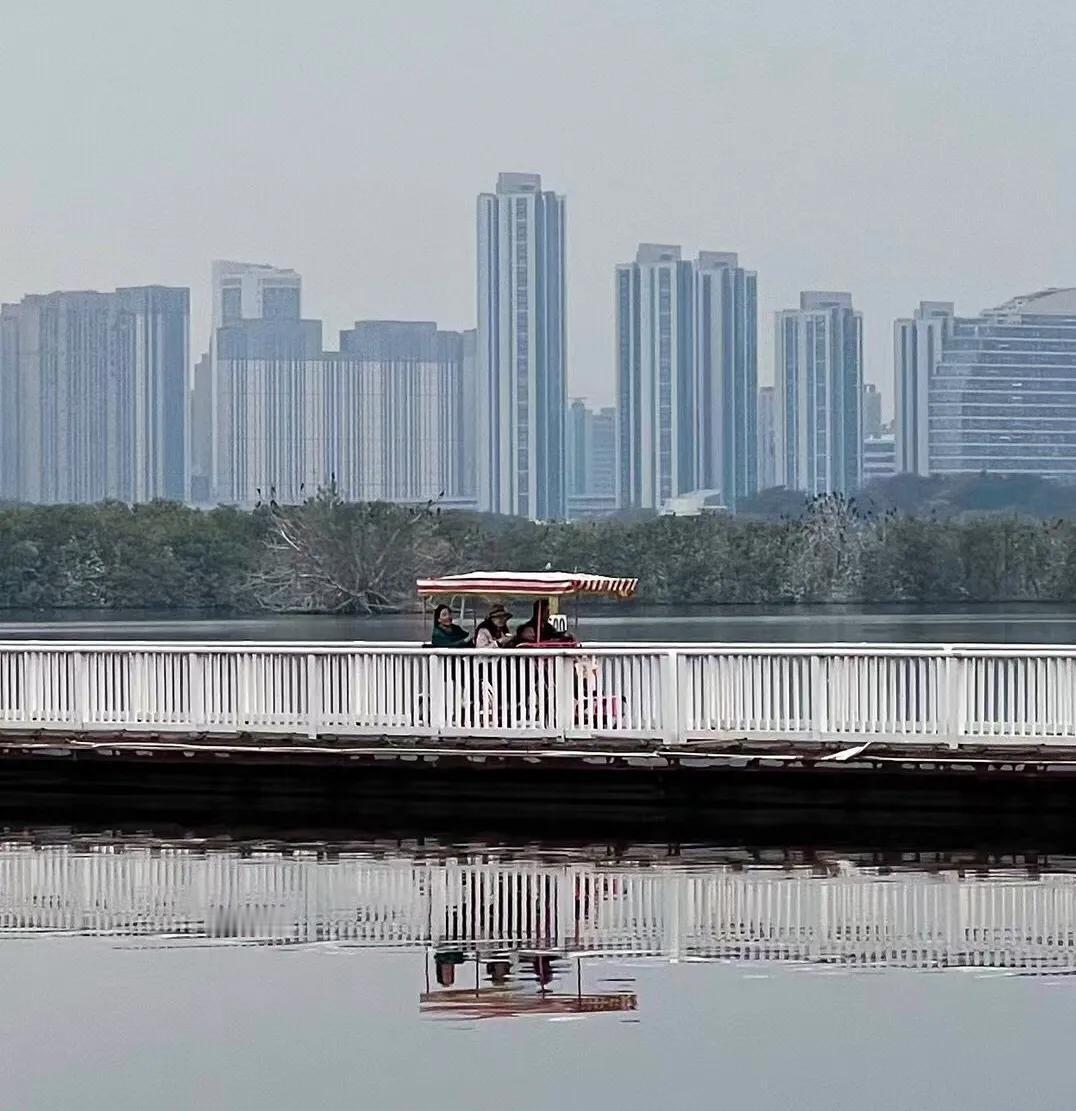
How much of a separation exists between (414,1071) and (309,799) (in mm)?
11214

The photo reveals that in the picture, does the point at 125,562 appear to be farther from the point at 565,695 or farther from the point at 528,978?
the point at 528,978

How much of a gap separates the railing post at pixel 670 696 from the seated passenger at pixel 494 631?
5.59ft

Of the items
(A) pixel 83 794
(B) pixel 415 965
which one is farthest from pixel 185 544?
(B) pixel 415 965

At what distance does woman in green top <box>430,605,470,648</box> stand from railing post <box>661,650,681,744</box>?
7.03 ft

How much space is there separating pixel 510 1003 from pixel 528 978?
0.93 meters

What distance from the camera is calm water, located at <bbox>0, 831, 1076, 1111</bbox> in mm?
15633

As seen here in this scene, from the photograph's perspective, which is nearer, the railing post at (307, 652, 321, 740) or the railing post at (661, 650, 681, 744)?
the railing post at (661, 650, 681, 744)

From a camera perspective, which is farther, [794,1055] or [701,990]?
[701,990]

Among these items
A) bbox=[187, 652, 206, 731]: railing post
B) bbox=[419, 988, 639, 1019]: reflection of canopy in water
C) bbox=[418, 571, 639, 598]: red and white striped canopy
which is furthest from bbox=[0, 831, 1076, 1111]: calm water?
bbox=[418, 571, 639, 598]: red and white striped canopy

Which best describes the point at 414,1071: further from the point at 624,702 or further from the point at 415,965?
the point at 624,702

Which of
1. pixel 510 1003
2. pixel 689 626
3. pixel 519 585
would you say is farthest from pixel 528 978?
pixel 689 626

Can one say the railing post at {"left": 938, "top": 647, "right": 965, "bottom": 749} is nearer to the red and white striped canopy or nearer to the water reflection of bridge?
the water reflection of bridge

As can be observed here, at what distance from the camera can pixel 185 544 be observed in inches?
Answer: 5290

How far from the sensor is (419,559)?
12900cm
